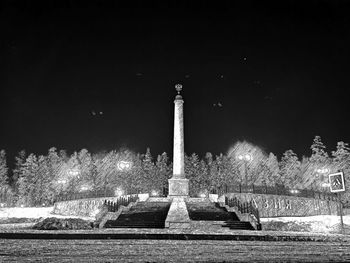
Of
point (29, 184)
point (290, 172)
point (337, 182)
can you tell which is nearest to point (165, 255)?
point (337, 182)

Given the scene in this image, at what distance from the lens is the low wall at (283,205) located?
111 ft

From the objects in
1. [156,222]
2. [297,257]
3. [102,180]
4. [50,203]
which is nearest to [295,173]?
[102,180]

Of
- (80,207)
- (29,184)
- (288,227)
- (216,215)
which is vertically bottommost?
(288,227)

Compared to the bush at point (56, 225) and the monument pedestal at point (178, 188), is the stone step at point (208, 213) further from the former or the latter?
the monument pedestal at point (178, 188)

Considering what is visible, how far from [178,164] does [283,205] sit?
469 inches

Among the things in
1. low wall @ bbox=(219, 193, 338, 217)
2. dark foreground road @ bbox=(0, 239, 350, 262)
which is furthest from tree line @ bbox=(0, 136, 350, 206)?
dark foreground road @ bbox=(0, 239, 350, 262)

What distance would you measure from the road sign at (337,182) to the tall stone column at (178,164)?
22.8 m

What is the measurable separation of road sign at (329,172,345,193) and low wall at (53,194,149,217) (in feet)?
90.4

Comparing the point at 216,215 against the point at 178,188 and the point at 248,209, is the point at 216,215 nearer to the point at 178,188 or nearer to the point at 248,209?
the point at 248,209

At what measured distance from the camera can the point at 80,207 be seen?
39469 mm

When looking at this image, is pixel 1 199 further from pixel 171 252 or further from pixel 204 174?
pixel 171 252

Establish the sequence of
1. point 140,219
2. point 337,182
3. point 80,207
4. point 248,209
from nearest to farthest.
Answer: point 337,182 → point 248,209 → point 140,219 → point 80,207

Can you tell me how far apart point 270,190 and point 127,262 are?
33719 millimetres

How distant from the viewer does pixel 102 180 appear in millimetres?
69812
